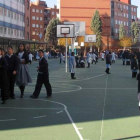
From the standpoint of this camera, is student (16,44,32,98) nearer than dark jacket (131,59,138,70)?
Yes

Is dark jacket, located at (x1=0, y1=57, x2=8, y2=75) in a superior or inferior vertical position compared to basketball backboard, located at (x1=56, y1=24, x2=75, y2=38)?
inferior

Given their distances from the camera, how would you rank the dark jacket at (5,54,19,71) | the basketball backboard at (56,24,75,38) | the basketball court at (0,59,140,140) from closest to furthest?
the basketball court at (0,59,140,140), the dark jacket at (5,54,19,71), the basketball backboard at (56,24,75,38)

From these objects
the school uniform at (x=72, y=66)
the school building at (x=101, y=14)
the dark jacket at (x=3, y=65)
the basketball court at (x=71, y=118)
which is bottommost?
the basketball court at (x=71, y=118)

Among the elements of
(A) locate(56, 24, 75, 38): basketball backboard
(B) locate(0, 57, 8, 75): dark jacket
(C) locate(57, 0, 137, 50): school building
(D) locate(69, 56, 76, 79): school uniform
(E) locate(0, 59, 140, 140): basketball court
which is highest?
(C) locate(57, 0, 137, 50): school building

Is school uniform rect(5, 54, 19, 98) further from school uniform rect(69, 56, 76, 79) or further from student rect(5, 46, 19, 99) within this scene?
school uniform rect(69, 56, 76, 79)

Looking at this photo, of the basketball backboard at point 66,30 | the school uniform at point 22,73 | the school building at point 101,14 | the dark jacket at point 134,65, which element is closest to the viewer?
the school uniform at point 22,73

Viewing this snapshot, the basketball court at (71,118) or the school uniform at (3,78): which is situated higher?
the school uniform at (3,78)

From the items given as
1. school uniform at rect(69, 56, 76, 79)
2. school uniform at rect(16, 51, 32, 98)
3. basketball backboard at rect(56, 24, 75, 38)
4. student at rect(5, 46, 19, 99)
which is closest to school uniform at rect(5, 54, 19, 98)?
student at rect(5, 46, 19, 99)

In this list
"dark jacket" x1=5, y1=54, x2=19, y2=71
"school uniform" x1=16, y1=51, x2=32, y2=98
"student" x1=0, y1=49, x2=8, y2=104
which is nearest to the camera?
"student" x1=0, y1=49, x2=8, y2=104

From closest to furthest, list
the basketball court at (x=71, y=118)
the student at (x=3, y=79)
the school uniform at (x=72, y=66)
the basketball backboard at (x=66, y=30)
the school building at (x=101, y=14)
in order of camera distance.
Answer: the basketball court at (x=71, y=118)
the student at (x=3, y=79)
the school uniform at (x=72, y=66)
the basketball backboard at (x=66, y=30)
the school building at (x=101, y=14)

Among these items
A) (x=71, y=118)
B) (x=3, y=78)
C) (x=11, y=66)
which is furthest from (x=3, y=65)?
(x=71, y=118)

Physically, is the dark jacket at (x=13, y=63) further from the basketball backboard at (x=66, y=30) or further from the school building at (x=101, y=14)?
the school building at (x=101, y=14)

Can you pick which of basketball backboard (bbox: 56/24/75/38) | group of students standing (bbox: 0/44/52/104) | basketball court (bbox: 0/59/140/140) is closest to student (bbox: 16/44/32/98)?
group of students standing (bbox: 0/44/52/104)

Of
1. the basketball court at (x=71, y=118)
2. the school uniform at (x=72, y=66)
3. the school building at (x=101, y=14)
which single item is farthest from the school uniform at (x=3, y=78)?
the school building at (x=101, y=14)
